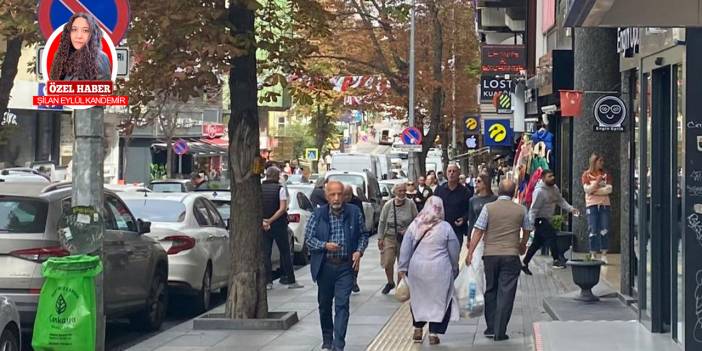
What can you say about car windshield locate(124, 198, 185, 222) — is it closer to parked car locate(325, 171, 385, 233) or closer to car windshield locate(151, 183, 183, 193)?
Result: car windshield locate(151, 183, 183, 193)

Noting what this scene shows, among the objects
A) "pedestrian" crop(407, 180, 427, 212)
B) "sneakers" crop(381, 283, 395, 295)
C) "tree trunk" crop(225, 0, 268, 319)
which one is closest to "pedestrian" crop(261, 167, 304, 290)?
"sneakers" crop(381, 283, 395, 295)

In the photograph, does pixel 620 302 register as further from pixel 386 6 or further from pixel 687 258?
pixel 386 6

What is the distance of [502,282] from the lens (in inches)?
443

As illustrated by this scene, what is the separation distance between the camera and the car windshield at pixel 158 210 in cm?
1447

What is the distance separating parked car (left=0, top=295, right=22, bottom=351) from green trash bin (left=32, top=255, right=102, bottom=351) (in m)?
0.27

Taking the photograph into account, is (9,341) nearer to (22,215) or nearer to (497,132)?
(22,215)

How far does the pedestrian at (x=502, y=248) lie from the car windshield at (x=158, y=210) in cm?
473

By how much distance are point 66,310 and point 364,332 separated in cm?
468

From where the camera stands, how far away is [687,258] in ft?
27.7

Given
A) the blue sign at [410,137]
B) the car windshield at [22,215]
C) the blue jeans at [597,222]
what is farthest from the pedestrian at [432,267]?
the blue sign at [410,137]

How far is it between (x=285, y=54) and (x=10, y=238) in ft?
12.4

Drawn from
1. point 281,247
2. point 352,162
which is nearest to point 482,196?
point 281,247

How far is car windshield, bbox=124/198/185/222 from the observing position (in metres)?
14.5

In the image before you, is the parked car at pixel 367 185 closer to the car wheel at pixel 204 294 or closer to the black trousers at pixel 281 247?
the black trousers at pixel 281 247
